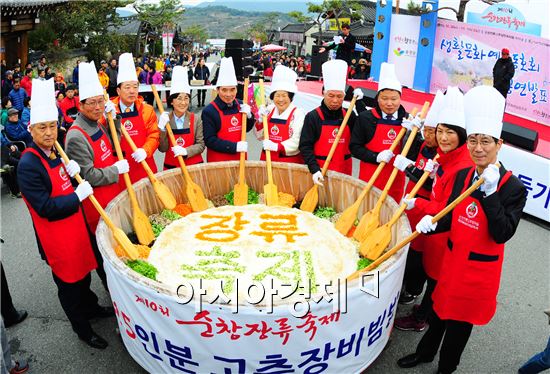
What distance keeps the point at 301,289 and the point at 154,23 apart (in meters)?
29.5

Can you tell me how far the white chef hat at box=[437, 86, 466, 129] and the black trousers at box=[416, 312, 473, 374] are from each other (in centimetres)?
137

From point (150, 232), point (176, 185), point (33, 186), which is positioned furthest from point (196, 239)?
point (33, 186)

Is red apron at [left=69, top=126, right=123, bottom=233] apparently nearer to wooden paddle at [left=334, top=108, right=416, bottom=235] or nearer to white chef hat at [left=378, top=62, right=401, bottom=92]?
wooden paddle at [left=334, top=108, right=416, bottom=235]

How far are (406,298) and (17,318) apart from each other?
342cm

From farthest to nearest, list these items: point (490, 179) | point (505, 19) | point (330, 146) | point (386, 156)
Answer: point (505, 19), point (330, 146), point (386, 156), point (490, 179)

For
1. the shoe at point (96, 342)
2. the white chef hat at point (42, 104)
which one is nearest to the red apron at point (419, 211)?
the shoe at point (96, 342)

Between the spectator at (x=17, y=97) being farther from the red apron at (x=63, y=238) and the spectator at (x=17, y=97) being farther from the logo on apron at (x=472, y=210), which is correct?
the logo on apron at (x=472, y=210)

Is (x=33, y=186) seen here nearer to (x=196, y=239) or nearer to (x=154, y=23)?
(x=196, y=239)

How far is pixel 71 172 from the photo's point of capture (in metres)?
3.19

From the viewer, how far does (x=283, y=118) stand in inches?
183

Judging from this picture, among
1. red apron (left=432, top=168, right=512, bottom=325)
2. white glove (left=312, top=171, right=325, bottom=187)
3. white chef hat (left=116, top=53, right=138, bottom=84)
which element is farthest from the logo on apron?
white chef hat (left=116, top=53, right=138, bottom=84)

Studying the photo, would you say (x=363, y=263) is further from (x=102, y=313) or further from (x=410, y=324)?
(x=102, y=313)

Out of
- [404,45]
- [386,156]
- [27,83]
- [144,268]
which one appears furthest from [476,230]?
[27,83]

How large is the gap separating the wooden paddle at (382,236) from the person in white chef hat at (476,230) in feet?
1.71
